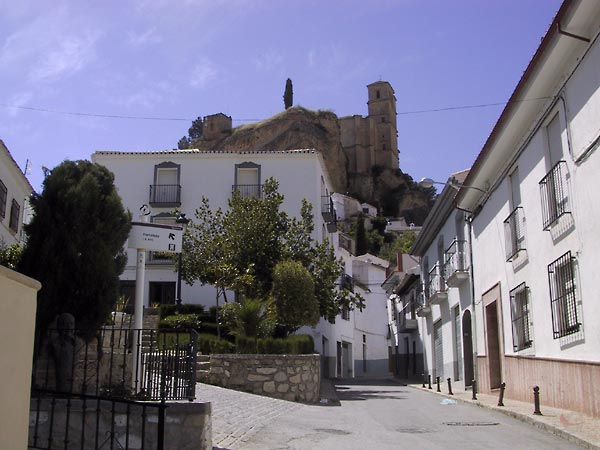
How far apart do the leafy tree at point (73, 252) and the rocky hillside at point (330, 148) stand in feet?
268

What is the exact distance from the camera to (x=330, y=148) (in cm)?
→ 9625

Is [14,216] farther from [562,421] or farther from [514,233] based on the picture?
[562,421]

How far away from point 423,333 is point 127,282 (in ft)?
45.7

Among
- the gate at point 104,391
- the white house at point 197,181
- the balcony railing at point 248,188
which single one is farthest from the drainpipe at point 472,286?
the balcony railing at point 248,188

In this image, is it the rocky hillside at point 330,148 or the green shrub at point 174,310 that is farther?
the rocky hillside at point 330,148

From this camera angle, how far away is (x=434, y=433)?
32.4ft

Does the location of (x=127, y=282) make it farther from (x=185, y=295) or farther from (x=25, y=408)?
(x=25, y=408)

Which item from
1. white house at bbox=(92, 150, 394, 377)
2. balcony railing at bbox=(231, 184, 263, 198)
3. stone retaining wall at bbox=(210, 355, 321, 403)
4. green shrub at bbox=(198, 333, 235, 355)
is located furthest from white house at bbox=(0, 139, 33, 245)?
stone retaining wall at bbox=(210, 355, 321, 403)

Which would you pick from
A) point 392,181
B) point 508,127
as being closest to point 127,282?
point 508,127

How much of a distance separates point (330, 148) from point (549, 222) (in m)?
85.2

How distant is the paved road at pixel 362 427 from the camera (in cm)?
861

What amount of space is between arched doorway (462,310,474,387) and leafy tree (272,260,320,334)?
16.1 ft

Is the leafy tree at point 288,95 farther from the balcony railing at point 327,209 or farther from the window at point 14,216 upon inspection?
the window at point 14,216

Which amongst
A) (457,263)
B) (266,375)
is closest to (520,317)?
(457,263)
